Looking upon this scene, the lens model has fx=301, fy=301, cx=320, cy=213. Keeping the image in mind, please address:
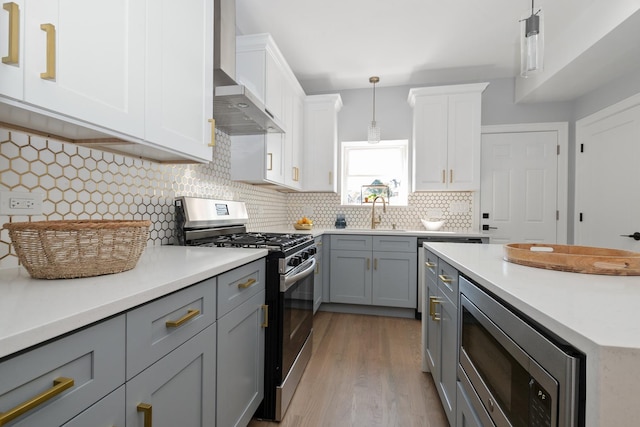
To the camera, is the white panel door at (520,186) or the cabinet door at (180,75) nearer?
the cabinet door at (180,75)

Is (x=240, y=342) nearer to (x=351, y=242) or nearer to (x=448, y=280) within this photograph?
(x=448, y=280)

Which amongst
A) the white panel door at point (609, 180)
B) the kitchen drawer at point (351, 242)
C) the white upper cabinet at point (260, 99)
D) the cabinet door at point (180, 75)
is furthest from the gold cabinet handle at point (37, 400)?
the white panel door at point (609, 180)

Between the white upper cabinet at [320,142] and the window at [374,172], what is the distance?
1.37 ft

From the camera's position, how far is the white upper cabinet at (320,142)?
365cm

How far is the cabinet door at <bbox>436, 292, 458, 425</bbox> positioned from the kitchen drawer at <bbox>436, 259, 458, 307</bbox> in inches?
1.3

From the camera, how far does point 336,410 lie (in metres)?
1.70

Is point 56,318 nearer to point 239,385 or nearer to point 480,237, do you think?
point 239,385

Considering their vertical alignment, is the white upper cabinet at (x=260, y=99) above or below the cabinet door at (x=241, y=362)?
above

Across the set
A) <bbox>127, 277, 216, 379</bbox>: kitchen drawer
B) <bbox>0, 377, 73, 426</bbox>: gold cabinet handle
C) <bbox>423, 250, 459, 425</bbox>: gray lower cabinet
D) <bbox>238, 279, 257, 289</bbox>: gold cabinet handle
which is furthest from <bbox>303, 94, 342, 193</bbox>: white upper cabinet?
<bbox>0, 377, 73, 426</bbox>: gold cabinet handle

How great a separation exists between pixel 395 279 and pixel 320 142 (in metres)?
1.82

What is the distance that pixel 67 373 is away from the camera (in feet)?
1.91

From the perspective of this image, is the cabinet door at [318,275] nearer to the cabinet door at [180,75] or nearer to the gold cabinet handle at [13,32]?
the cabinet door at [180,75]

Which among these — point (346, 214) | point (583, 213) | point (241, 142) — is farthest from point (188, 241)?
point (583, 213)

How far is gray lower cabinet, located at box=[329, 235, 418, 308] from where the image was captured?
321cm
